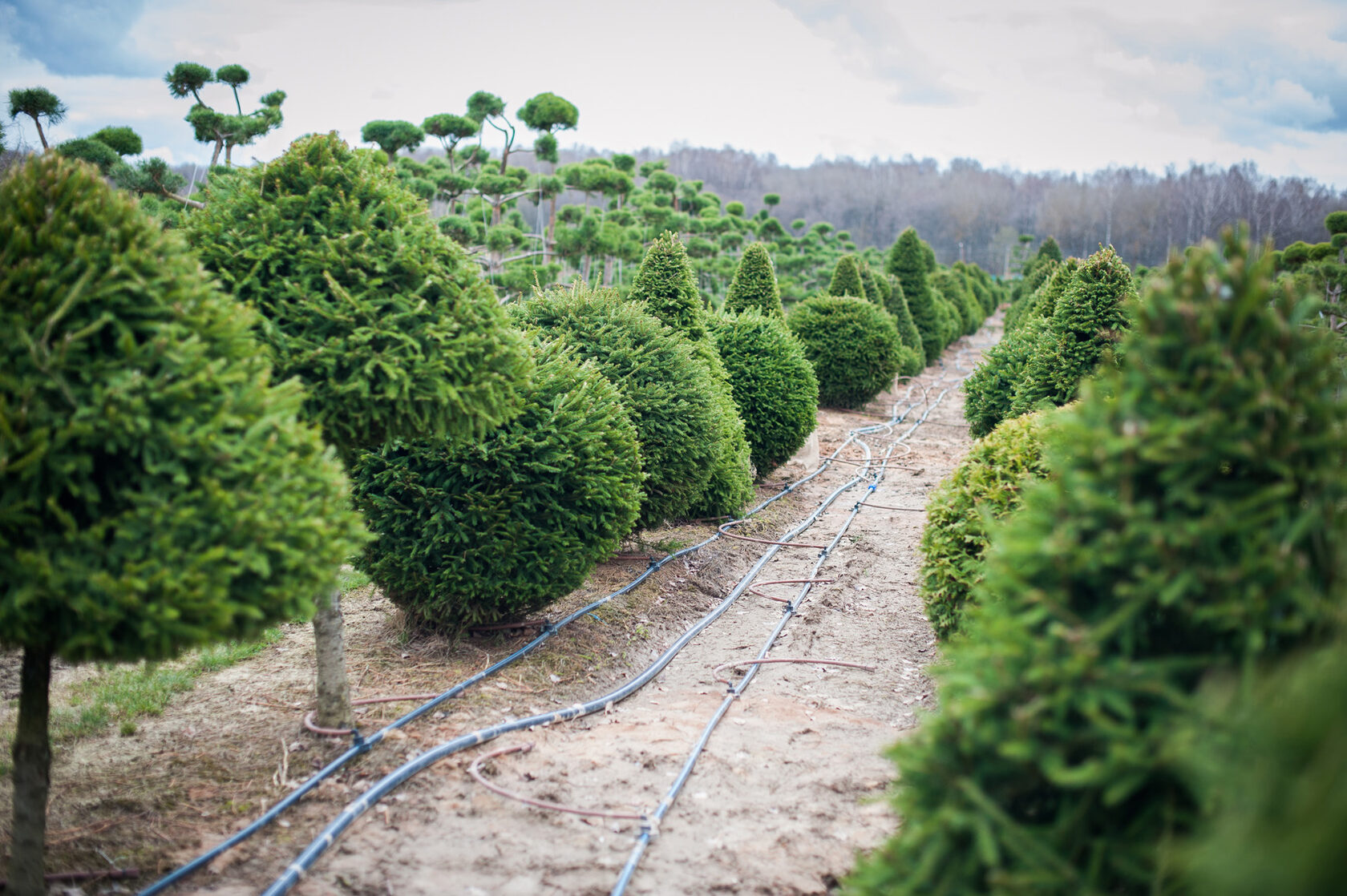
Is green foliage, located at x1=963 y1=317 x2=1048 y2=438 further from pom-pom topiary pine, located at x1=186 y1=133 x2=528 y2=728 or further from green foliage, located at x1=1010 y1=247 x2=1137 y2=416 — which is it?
pom-pom topiary pine, located at x1=186 y1=133 x2=528 y2=728

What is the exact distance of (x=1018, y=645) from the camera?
2.05 m

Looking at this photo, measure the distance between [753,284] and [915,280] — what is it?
14.7 m

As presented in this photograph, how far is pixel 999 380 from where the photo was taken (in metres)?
10.9

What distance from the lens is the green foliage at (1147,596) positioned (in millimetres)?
1880

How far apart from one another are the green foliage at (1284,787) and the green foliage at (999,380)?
904 centimetres

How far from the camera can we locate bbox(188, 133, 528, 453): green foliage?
13.1 ft

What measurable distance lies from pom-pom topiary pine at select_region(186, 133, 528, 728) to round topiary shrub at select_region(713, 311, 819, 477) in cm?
678

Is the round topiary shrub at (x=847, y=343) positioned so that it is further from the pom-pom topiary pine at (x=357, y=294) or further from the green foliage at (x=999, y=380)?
the pom-pom topiary pine at (x=357, y=294)

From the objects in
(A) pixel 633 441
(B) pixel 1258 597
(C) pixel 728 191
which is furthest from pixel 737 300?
(C) pixel 728 191

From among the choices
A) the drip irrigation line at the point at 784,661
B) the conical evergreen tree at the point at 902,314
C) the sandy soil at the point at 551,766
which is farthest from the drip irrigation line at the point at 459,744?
the conical evergreen tree at the point at 902,314

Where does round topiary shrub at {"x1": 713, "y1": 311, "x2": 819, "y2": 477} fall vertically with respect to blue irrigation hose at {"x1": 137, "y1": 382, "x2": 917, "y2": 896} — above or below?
above

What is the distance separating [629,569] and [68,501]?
570 centimetres

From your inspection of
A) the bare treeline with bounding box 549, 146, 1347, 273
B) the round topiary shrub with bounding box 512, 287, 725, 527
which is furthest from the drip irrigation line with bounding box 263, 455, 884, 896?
the bare treeline with bounding box 549, 146, 1347, 273

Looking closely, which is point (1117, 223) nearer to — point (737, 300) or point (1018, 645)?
point (737, 300)
